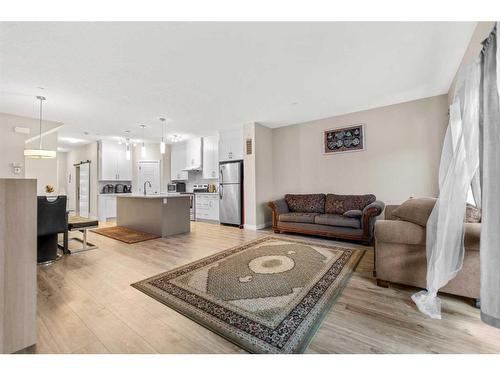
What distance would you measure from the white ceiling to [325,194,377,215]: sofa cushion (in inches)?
72.0

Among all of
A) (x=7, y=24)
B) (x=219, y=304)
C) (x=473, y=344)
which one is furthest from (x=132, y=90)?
(x=473, y=344)

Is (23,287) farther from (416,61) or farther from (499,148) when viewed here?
(416,61)

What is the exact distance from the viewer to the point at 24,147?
4465 mm

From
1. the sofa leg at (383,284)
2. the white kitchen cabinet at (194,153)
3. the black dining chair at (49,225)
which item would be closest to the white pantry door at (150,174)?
the white kitchen cabinet at (194,153)

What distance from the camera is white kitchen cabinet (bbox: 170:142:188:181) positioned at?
7.29 meters

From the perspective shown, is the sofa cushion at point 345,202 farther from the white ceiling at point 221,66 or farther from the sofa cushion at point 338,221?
the white ceiling at point 221,66

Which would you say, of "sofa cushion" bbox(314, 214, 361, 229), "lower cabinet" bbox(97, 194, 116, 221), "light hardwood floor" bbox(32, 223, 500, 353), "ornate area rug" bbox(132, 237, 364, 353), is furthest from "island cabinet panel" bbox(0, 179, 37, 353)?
"lower cabinet" bbox(97, 194, 116, 221)

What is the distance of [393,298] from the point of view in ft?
6.22

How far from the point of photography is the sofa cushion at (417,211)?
191cm

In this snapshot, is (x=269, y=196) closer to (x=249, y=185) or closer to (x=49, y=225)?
(x=249, y=185)

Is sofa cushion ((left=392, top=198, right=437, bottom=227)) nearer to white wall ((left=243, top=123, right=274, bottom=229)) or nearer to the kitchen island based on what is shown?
white wall ((left=243, top=123, right=274, bottom=229))

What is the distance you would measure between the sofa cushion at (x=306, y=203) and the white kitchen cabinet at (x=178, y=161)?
403 cm

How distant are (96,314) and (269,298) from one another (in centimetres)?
142

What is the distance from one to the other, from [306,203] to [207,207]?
3011 mm
